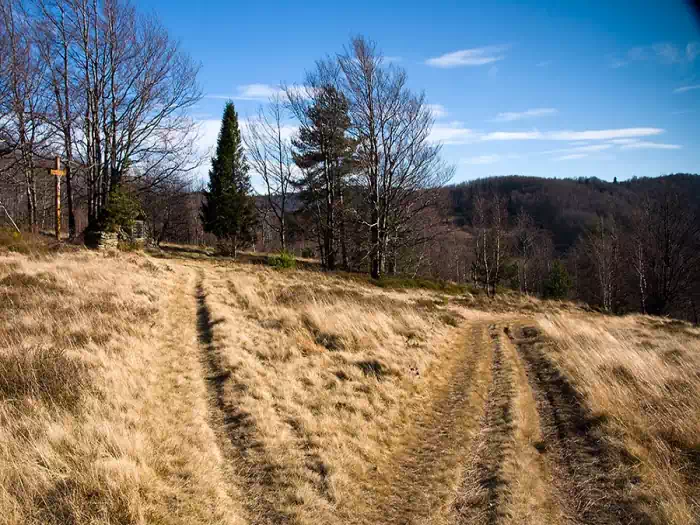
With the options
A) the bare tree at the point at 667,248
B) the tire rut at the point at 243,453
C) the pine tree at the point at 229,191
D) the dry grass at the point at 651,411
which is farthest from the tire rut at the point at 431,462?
the bare tree at the point at 667,248

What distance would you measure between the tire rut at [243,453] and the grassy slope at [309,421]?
0.07 feet

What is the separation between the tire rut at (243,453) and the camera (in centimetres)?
399

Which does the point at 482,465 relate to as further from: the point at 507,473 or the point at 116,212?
the point at 116,212

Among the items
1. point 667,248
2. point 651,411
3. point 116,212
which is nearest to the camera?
point 651,411

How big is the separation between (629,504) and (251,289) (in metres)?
10.9

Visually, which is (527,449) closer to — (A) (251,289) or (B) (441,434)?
(B) (441,434)

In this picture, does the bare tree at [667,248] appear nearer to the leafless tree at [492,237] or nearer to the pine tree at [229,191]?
the leafless tree at [492,237]

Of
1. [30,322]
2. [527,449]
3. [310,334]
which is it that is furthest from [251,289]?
[527,449]

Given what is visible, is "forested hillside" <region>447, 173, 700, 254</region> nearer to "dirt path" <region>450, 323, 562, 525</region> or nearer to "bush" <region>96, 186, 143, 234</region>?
"bush" <region>96, 186, 143, 234</region>

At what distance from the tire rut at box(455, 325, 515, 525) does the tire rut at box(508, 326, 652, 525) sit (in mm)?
481

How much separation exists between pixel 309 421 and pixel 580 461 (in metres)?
3.41

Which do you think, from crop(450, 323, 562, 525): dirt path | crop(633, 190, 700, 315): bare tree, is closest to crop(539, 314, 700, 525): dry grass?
crop(450, 323, 562, 525): dirt path

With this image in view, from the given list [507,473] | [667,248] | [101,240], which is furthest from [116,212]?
[667,248]

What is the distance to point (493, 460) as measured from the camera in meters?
5.10
